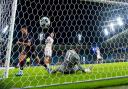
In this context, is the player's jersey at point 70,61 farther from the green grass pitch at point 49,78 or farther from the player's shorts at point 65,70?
the green grass pitch at point 49,78

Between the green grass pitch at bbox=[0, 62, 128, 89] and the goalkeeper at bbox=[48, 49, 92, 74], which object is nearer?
the green grass pitch at bbox=[0, 62, 128, 89]

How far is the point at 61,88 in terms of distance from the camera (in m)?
1.80

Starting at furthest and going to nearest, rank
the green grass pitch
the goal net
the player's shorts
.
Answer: the player's shorts < the goal net < the green grass pitch

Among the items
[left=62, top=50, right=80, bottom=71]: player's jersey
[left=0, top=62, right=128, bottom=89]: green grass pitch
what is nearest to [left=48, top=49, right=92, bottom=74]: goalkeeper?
[left=62, top=50, right=80, bottom=71]: player's jersey

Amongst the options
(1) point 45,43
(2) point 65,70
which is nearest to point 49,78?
(2) point 65,70

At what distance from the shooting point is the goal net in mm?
2446

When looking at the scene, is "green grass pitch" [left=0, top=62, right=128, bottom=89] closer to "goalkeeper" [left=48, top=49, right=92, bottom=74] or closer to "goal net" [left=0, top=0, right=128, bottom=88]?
"goal net" [left=0, top=0, right=128, bottom=88]

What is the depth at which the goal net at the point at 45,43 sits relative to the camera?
8.02 feet

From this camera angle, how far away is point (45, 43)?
5.06 meters

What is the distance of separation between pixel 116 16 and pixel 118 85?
31.6ft

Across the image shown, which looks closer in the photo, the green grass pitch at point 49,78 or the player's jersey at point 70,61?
the green grass pitch at point 49,78

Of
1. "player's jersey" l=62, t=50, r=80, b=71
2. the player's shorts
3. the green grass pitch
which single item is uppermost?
"player's jersey" l=62, t=50, r=80, b=71

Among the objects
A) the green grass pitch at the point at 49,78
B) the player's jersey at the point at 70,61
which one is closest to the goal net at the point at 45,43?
the green grass pitch at the point at 49,78

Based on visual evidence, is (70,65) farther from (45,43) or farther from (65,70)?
(45,43)
